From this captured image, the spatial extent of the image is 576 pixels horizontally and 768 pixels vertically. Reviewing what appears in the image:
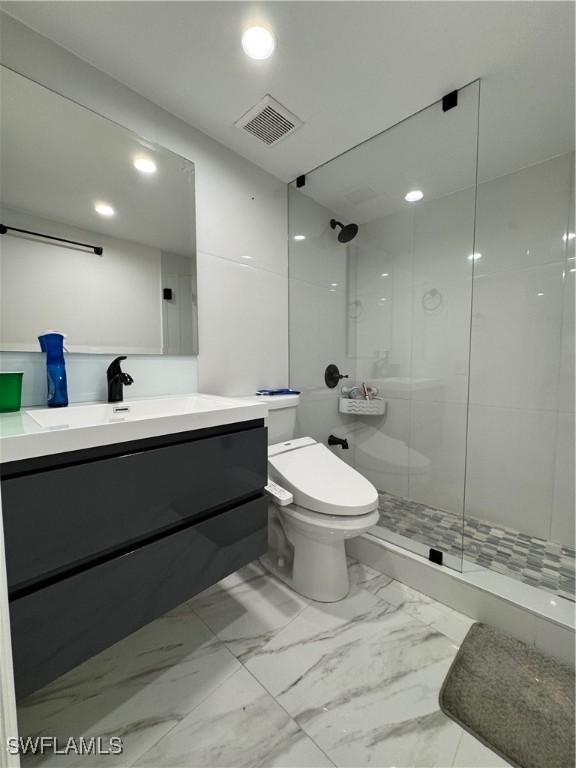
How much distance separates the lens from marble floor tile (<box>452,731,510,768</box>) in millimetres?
797

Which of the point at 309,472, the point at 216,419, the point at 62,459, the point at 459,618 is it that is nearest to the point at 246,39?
the point at 216,419

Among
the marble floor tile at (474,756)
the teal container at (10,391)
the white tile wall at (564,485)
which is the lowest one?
the marble floor tile at (474,756)

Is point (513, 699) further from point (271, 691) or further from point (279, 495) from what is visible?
point (279, 495)

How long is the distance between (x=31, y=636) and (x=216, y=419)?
23.1 inches

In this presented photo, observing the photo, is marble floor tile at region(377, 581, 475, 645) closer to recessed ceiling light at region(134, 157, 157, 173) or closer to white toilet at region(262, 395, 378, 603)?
white toilet at region(262, 395, 378, 603)

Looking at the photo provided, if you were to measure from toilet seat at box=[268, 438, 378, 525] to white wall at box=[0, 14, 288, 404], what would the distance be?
44 cm

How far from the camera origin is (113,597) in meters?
0.75

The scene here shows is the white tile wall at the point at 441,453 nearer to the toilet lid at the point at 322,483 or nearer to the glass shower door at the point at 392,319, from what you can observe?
the glass shower door at the point at 392,319

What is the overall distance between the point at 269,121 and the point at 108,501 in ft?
5.27

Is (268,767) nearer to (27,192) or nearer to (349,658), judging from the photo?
(349,658)

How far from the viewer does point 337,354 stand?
2.06 m

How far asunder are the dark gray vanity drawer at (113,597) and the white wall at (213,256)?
650 millimetres

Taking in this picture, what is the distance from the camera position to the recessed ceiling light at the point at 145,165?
1.27 metres

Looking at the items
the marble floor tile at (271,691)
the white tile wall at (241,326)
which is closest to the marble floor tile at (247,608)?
the marble floor tile at (271,691)
